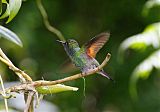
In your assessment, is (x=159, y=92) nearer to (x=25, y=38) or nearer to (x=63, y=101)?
(x=63, y=101)

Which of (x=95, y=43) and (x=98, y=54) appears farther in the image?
(x=98, y=54)

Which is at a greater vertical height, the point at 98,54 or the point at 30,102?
the point at 98,54

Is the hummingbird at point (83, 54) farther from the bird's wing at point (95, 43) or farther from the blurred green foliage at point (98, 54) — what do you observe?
the blurred green foliage at point (98, 54)

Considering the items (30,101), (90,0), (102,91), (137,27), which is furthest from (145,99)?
(30,101)

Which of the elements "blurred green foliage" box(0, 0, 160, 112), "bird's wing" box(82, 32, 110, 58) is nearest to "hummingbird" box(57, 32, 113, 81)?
"bird's wing" box(82, 32, 110, 58)

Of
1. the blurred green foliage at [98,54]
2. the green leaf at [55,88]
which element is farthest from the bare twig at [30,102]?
the blurred green foliage at [98,54]

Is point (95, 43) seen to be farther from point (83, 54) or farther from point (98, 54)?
point (98, 54)

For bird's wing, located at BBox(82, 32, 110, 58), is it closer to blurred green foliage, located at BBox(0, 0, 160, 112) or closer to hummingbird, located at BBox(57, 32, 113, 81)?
hummingbird, located at BBox(57, 32, 113, 81)

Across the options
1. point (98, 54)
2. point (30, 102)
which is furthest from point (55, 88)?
point (98, 54)
